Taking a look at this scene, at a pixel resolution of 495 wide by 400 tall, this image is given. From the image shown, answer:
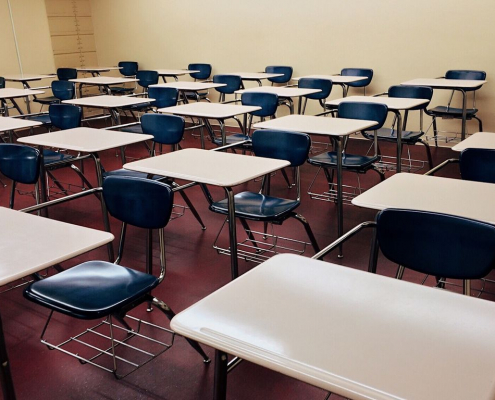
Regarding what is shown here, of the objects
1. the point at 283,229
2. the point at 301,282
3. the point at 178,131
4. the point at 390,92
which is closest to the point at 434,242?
the point at 301,282

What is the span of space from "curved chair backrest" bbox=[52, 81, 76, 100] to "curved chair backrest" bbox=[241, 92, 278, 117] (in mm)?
2735

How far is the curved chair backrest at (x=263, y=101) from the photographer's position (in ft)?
17.3

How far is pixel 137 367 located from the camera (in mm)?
2449

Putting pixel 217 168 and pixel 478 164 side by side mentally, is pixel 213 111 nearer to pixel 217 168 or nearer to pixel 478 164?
pixel 217 168

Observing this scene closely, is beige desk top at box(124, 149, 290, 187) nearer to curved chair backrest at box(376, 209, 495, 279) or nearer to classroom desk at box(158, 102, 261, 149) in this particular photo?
curved chair backrest at box(376, 209, 495, 279)

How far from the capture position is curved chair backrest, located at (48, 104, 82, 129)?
487cm

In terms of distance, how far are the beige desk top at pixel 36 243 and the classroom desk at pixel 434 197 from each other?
43.7 inches

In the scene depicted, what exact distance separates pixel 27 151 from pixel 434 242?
7.87 feet

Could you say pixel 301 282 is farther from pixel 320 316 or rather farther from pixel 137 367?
pixel 137 367

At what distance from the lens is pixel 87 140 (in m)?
3.57

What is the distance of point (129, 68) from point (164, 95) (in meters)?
3.86

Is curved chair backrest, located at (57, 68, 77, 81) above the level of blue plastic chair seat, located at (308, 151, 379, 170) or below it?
above

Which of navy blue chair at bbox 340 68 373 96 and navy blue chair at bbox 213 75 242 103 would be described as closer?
navy blue chair at bbox 340 68 373 96

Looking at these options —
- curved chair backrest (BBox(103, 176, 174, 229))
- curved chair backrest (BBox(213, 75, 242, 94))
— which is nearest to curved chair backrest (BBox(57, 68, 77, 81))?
curved chair backrest (BBox(213, 75, 242, 94))
